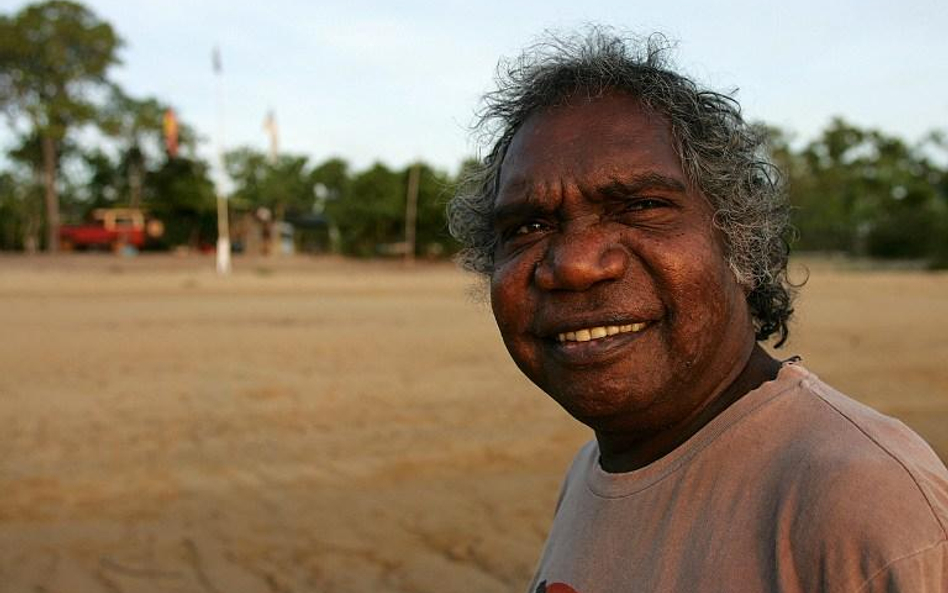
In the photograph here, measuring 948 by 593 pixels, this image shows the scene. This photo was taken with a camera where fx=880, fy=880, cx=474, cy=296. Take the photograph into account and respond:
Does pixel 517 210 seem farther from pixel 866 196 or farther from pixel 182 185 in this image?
pixel 866 196

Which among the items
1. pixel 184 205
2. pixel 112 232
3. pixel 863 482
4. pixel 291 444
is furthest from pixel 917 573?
pixel 184 205

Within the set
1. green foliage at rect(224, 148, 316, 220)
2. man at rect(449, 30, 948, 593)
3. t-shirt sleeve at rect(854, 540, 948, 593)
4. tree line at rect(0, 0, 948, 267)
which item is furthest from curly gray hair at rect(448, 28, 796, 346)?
green foliage at rect(224, 148, 316, 220)

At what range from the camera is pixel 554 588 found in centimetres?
163

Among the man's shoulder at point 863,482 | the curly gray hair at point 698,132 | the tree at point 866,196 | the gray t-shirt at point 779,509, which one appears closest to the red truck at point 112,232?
the tree at point 866,196

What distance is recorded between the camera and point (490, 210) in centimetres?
193

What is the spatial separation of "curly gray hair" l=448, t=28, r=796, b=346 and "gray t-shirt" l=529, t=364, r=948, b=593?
1.00 ft

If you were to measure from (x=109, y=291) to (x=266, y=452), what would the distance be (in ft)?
56.1

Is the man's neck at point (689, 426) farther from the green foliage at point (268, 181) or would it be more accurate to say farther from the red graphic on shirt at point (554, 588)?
the green foliage at point (268, 181)

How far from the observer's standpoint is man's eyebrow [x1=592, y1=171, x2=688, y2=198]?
1.50 meters

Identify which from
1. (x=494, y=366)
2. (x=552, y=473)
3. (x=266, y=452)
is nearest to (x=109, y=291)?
(x=494, y=366)

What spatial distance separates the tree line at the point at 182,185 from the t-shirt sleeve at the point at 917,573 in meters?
33.7

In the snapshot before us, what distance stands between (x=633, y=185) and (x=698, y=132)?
19 centimetres

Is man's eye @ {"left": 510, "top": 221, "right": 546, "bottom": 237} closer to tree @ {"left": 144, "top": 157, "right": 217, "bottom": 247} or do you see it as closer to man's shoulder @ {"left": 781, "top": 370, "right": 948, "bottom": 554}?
man's shoulder @ {"left": 781, "top": 370, "right": 948, "bottom": 554}

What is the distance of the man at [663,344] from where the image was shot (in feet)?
4.06
